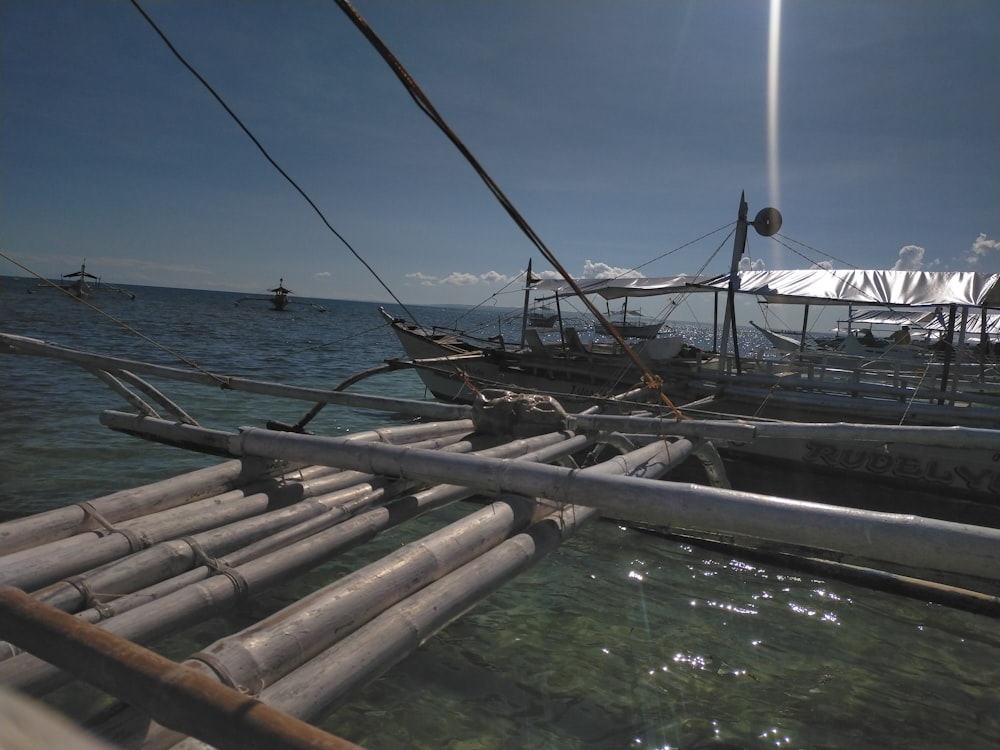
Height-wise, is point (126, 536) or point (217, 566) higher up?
point (126, 536)

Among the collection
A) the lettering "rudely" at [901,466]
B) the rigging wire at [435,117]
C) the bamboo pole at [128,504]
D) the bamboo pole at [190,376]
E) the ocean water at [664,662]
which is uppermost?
the rigging wire at [435,117]

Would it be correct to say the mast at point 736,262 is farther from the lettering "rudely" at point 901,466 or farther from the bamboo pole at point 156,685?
the bamboo pole at point 156,685

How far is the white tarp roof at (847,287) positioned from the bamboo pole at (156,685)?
14584mm

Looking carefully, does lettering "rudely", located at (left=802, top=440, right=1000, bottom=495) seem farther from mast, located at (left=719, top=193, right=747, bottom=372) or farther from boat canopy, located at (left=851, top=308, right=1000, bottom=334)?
boat canopy, located at (left=851, top=308, right=1000, bottom=334)

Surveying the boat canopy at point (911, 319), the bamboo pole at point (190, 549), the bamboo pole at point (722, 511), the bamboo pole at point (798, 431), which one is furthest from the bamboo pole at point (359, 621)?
the boat canopy at point (911, 319)

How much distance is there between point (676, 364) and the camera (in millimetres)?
Answer: 15805

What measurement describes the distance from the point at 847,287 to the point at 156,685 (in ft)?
51.8

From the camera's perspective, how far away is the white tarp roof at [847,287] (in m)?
12.7

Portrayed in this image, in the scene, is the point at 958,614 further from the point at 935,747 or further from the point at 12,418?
the point at 12,418

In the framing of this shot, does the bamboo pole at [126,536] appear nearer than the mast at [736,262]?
Yes

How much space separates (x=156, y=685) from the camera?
1957mm

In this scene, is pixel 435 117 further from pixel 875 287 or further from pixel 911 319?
pixel 911 319

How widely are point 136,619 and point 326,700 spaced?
46.8 inches

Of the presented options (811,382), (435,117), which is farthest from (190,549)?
(811,382)
